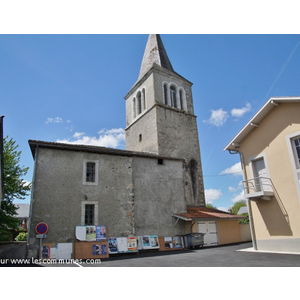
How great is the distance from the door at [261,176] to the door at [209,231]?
6.13 m

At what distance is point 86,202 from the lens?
1430 cm

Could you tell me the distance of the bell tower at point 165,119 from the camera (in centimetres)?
2244

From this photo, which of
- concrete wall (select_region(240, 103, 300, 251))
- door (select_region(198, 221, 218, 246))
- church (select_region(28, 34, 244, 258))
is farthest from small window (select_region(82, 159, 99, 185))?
concrete wall (select_region(240, 103, 300, 251))

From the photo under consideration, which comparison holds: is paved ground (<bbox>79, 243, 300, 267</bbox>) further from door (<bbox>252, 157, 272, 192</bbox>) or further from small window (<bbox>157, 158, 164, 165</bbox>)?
small window (<bbox>157, 158, 164, 165</bbox>)

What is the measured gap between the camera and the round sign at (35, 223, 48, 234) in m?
12.4

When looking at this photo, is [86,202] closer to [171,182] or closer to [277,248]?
[171,182]

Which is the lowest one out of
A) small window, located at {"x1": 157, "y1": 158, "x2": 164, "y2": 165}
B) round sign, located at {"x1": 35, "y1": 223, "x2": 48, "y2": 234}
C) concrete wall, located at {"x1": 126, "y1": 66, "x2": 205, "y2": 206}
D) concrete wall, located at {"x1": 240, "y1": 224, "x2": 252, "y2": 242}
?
concrete wall, located at {"x1": 240, "y1": 224, "x2": 252, "y2": 242}

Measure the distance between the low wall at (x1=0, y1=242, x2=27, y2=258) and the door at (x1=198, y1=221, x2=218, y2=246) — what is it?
10.7 m

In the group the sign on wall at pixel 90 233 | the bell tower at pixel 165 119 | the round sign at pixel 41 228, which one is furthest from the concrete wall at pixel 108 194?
the bell tower at pixel 165 119

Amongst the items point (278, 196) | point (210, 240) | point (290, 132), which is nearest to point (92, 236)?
point (210, 240)

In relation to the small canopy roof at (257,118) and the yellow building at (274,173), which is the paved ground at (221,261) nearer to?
the yellow building at (274,173)

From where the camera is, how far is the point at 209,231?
703 inches

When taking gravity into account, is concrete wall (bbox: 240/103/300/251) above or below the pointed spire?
below

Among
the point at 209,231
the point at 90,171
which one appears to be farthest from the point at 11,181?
the point at 209,231
